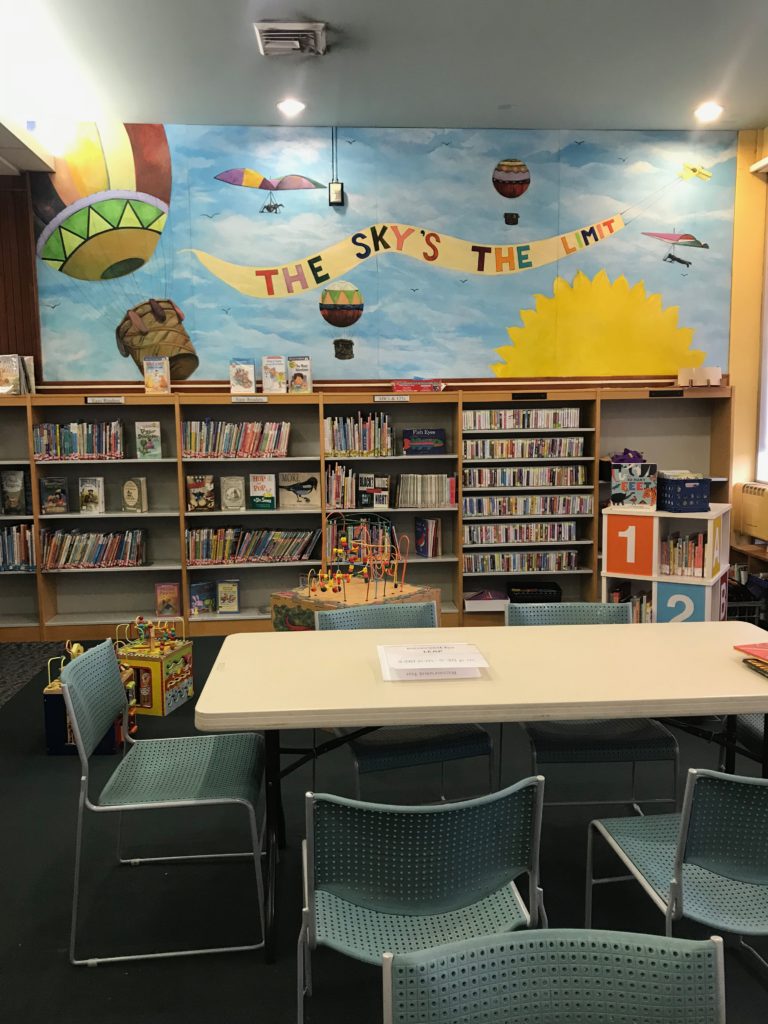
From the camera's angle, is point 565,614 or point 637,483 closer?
point 565,614

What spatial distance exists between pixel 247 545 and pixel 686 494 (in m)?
3.11

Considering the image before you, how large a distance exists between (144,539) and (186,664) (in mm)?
1665

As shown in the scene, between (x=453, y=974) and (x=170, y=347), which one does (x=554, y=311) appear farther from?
(x=453, y=974)

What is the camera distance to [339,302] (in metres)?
6.06

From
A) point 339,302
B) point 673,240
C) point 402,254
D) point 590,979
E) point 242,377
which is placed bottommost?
point 590,979

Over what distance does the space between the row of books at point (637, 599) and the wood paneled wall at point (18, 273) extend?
4423mm

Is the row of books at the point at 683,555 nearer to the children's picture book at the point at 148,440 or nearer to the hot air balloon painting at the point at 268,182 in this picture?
the children's picture book at the point at 148,440

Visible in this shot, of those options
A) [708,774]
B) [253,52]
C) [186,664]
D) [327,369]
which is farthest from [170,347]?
[708,774]

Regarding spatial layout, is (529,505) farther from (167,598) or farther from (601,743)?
(601,743)

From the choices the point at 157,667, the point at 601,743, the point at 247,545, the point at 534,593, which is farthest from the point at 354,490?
the point at 601,743

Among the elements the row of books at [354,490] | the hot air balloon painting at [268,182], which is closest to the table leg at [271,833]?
the row of books at [354,490]

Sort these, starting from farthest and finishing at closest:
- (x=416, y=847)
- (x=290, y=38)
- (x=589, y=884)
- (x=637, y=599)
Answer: (x=637, y=599) < (x=290, y=38) < (x=589, y=884) < (x=416, y=847)

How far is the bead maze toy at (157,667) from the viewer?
4254mm

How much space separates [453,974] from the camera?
1.10 m
